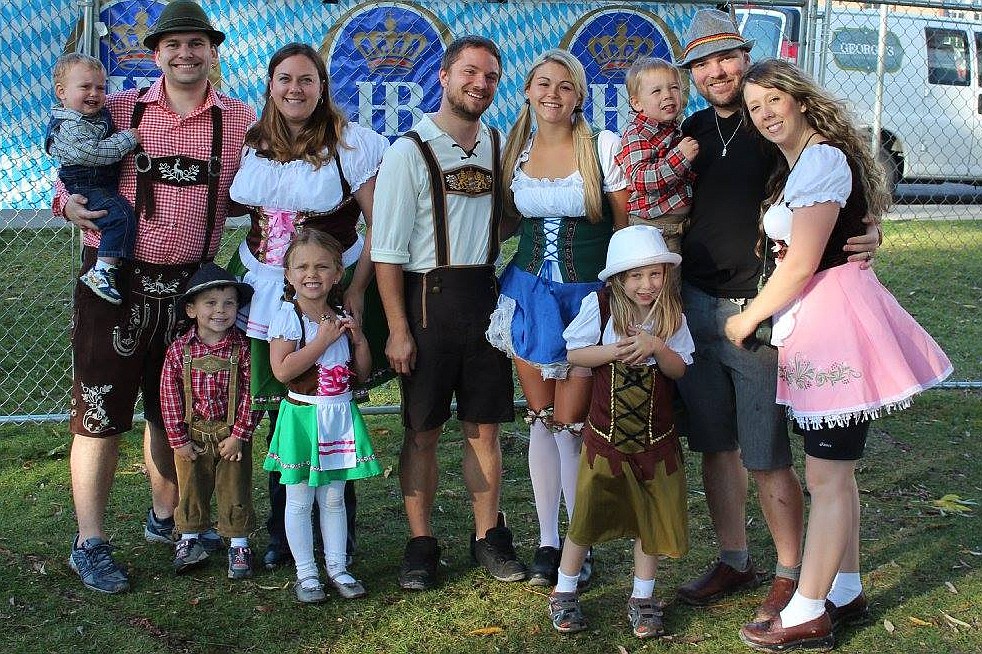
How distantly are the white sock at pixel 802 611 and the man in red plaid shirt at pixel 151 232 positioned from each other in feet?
7.71

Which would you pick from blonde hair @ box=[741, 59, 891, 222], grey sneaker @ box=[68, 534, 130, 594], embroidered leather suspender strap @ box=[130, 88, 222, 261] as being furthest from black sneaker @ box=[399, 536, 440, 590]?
blonde hair @ box=[741, 59, 891, 222]

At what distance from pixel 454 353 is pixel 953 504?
7.99 ft

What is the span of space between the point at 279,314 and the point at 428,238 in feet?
1.95

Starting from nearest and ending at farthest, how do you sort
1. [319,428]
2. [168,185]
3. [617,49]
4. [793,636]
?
[793,636] < [319,428] < [168,185] < [617,49]

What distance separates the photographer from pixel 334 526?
3879 mm

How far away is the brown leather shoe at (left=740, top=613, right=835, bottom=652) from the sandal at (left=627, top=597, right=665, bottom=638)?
290mm

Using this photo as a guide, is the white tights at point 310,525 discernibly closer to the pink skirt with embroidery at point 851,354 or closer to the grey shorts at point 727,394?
the grey shorts at point 727,394

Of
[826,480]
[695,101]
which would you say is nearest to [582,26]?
[695,101]

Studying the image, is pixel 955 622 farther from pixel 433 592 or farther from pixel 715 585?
pixel 433 592

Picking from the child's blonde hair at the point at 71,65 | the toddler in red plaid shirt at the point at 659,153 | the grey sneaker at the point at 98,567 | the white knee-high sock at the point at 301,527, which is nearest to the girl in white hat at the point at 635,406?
the toddler in red plaid shirt at the point at 659,153

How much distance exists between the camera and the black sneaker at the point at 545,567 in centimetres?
397

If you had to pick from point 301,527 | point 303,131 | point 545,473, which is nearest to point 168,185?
point 303,131

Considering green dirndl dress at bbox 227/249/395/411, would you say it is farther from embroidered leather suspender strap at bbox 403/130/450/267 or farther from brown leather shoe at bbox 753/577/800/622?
brown leather shoe at bbox 753/577/800/622

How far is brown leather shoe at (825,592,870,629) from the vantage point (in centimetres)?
361
